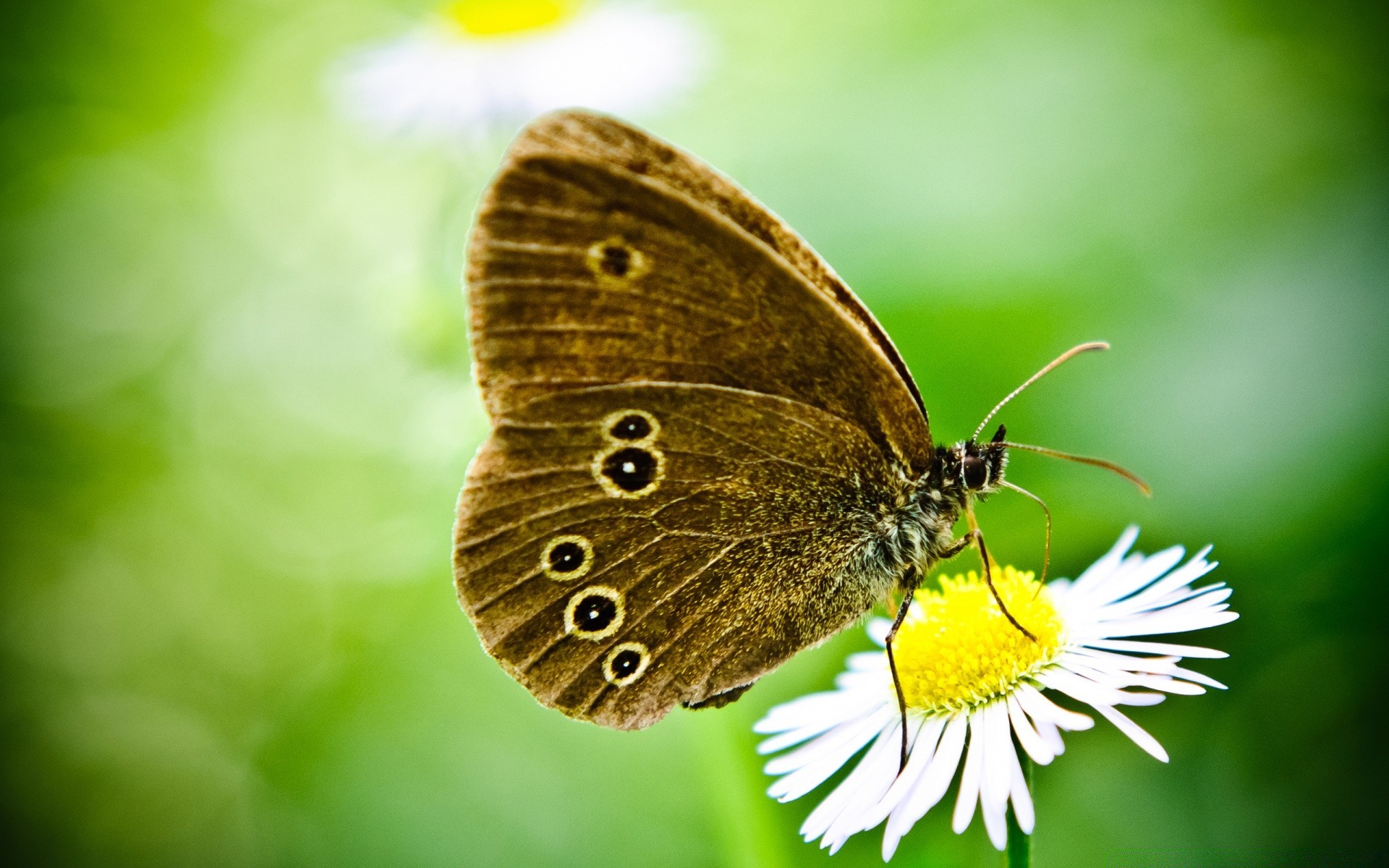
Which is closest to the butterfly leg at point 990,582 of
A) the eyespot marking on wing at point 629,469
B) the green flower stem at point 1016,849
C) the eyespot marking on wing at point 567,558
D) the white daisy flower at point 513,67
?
the green flower stem at point 1016,849

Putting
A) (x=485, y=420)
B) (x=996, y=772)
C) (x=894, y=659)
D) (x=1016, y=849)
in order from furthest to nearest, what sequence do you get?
(x=485, y=420), (x=894, y=659), (x=996, y=772), (x=1016, y=849)

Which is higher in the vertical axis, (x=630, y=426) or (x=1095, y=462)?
(x=630, y=426)

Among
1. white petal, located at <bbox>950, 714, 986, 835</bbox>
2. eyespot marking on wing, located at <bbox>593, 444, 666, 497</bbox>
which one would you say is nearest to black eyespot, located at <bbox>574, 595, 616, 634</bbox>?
eyespot marking on wing, located at <bbox>593, 444, 666, 497</bbox>

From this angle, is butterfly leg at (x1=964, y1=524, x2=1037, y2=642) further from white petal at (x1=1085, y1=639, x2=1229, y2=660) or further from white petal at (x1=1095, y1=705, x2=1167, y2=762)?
white petal at (x1=1095, y1=705, x2=1167, y2=762)

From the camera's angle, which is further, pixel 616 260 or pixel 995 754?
pixel 616 260

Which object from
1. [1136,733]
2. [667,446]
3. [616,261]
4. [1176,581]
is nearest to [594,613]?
[667,446]

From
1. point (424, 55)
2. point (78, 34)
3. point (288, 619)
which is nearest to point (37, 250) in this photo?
point (78, 34)

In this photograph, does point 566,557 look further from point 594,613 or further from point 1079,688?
point 1079,688
